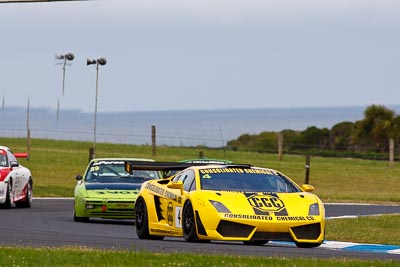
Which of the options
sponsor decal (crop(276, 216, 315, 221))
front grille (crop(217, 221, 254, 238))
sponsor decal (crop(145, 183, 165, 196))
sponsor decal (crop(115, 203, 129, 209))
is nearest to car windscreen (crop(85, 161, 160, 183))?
sponsor decal (crop(115, 203, 129, 209))

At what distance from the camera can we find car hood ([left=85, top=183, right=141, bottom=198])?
78.9 feet

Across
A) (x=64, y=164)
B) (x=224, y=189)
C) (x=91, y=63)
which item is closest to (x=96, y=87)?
(x=91, y=63)

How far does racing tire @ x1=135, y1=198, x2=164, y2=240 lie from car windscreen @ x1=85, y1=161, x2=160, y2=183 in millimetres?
5278

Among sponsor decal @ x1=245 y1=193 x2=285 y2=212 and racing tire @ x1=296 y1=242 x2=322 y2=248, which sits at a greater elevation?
sponsor decal @ x1=245 y1=193 x2=285 y2=212

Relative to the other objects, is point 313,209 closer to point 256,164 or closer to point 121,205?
point 121,205

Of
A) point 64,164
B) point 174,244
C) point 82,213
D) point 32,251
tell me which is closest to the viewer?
point 32,251

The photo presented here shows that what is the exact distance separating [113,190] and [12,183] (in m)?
3.65

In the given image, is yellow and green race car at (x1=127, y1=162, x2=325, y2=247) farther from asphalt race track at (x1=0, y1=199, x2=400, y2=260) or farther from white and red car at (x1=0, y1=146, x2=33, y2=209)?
white and red car at (x1=0, y1=146, x2=33, y2=209)

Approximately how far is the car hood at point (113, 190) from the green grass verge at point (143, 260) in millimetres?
9207

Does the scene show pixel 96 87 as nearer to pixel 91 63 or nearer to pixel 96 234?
pixel 91 63

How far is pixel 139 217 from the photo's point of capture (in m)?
19.6

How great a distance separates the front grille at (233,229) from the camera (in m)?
16.8

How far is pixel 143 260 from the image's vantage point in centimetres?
1383

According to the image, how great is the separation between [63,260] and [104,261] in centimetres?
48
